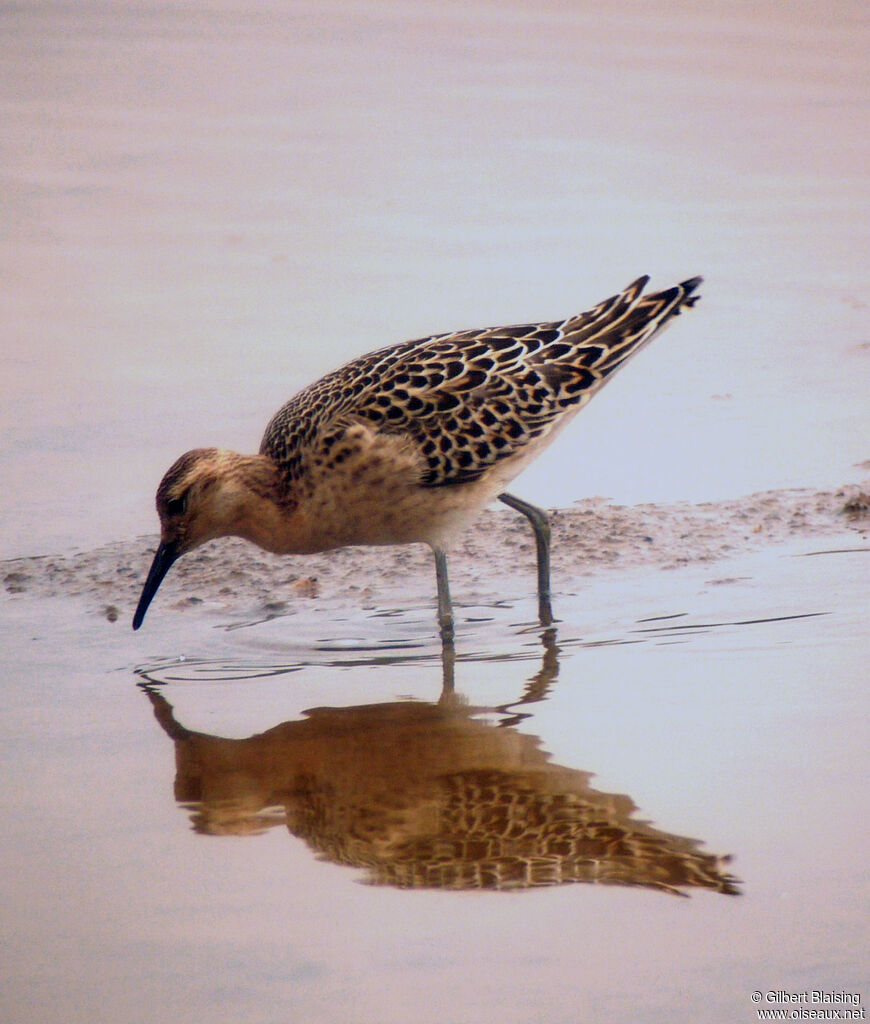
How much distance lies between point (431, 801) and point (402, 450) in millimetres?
2493

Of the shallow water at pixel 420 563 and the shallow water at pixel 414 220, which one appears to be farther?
the shallow water at pixel 414 220

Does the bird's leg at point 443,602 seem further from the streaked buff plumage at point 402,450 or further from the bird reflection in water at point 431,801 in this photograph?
the bird reflection in water at point 431,801

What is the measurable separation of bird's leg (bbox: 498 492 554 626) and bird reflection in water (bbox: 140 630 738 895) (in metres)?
1.01

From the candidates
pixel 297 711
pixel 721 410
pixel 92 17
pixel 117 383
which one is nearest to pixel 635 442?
pixel 721 410

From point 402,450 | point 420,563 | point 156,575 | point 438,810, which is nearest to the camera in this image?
point 438,810

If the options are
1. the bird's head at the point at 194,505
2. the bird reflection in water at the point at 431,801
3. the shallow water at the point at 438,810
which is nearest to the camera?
the shallow water at the point at 438,810

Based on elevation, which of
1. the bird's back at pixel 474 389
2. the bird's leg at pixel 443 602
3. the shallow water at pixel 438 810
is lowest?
the shallow water at pixel 438 810

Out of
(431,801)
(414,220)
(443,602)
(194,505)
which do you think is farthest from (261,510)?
(414,220)

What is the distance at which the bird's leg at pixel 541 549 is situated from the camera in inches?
288

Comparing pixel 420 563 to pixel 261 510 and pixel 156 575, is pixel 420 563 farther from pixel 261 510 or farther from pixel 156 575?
pixel 156 575

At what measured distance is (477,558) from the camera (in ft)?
27.2

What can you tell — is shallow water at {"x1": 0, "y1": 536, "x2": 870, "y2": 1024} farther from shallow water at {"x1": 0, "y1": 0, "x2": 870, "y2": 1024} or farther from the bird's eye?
the bird's eye

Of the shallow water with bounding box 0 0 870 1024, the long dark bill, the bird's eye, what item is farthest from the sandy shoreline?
the bird's eye

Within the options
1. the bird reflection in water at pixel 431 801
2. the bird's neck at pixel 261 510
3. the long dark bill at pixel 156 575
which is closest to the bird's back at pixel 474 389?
the bird's neck at pixel 261 510
